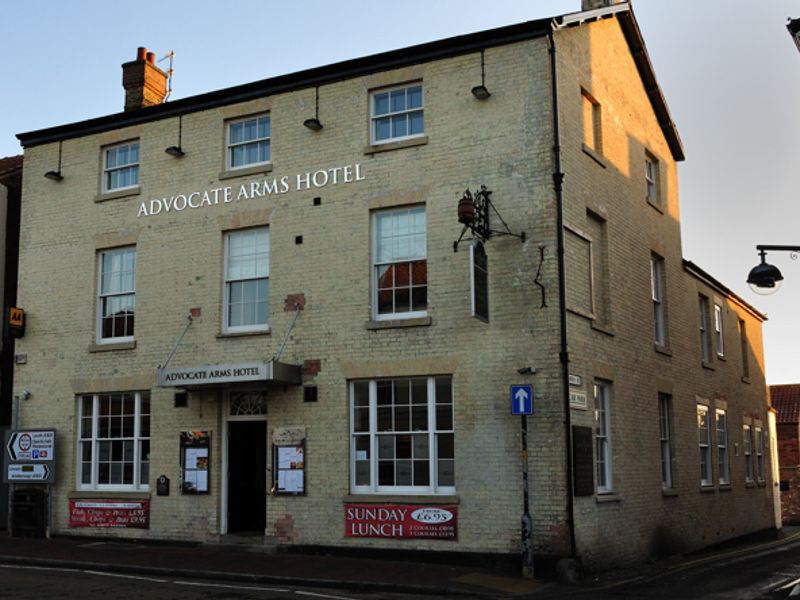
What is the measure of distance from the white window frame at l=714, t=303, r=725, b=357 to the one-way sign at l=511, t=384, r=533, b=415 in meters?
12.4

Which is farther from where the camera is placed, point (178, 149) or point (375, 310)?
point (178, 149)

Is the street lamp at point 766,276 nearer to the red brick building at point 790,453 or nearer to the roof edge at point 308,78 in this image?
the roof edge at point 308,78

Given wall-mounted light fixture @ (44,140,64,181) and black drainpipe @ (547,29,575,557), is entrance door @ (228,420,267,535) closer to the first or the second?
black drainpipe @ (547,29,575,557)

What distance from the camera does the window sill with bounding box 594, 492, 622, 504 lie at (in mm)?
16508

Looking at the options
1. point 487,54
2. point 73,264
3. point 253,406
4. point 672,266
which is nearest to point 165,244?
point 73,264

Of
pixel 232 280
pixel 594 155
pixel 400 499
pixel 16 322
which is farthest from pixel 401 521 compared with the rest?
pixel 16 322

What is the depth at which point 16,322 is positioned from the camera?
2058 cm

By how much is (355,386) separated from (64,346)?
7180 mm

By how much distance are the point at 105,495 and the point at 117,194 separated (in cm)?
647

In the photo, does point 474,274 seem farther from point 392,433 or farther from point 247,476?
point 247,476

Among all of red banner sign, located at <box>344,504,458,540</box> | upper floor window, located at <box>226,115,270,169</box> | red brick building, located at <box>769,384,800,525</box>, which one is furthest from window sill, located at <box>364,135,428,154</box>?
red brick building, located at <box>769,384,800,525</box>

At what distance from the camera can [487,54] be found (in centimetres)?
1705

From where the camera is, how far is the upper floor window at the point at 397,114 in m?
17.7

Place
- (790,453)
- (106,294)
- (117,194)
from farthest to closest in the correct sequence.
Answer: (790,453) → (117,194) → (106,294)
